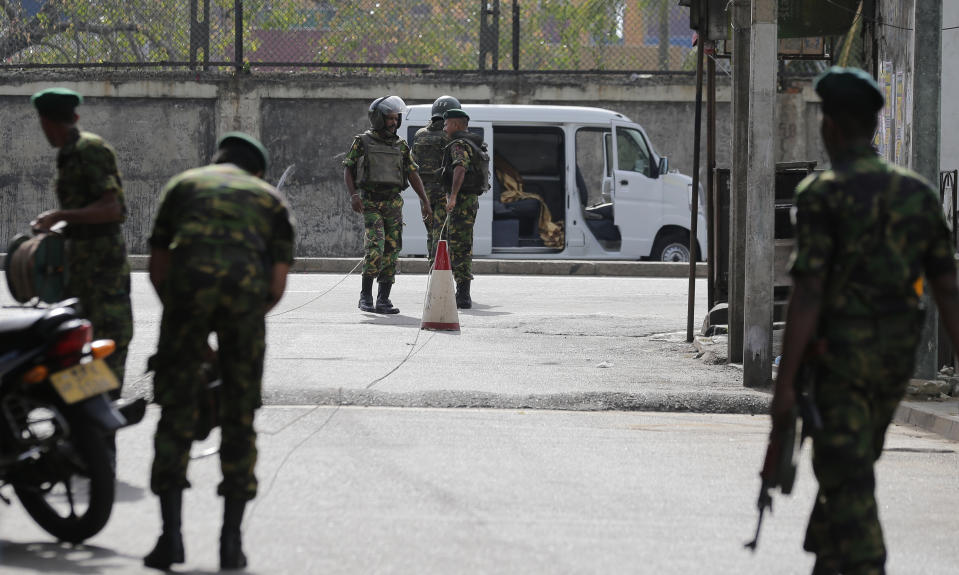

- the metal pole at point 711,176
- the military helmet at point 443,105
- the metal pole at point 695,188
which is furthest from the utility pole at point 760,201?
the military helmet at point 443,105

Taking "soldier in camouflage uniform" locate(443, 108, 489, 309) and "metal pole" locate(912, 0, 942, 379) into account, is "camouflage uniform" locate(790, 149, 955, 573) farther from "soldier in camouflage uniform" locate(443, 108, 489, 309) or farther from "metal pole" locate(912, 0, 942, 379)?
"soldier in camouflage uniform" locate(443, 108, 489, 309)

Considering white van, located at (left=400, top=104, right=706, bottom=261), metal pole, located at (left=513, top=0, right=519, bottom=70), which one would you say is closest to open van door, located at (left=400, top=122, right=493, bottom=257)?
white van, located at (left=400, top=104, right=706, bottom=261)

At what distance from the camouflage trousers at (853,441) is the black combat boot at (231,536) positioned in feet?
5.93

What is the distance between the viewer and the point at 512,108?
1809cm

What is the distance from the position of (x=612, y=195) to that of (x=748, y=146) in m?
9.43

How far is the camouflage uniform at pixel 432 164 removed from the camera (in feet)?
45.2

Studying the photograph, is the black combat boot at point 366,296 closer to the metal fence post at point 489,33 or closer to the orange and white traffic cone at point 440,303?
the orange and white traffic cone at point 440,303

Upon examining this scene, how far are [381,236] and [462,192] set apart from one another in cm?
125

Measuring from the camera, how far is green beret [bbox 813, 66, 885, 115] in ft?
12.8

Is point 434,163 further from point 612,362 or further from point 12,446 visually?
point 12,446

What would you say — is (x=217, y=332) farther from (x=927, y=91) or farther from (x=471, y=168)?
(x=471, y=168)

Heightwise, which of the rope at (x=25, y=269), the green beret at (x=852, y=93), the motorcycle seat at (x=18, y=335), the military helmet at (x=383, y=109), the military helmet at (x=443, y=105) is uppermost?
the military helmet at (x=443, y=105)

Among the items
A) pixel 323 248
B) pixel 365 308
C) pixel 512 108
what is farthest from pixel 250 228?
pixel 323 248

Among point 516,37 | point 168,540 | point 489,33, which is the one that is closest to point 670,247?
point 516,37
